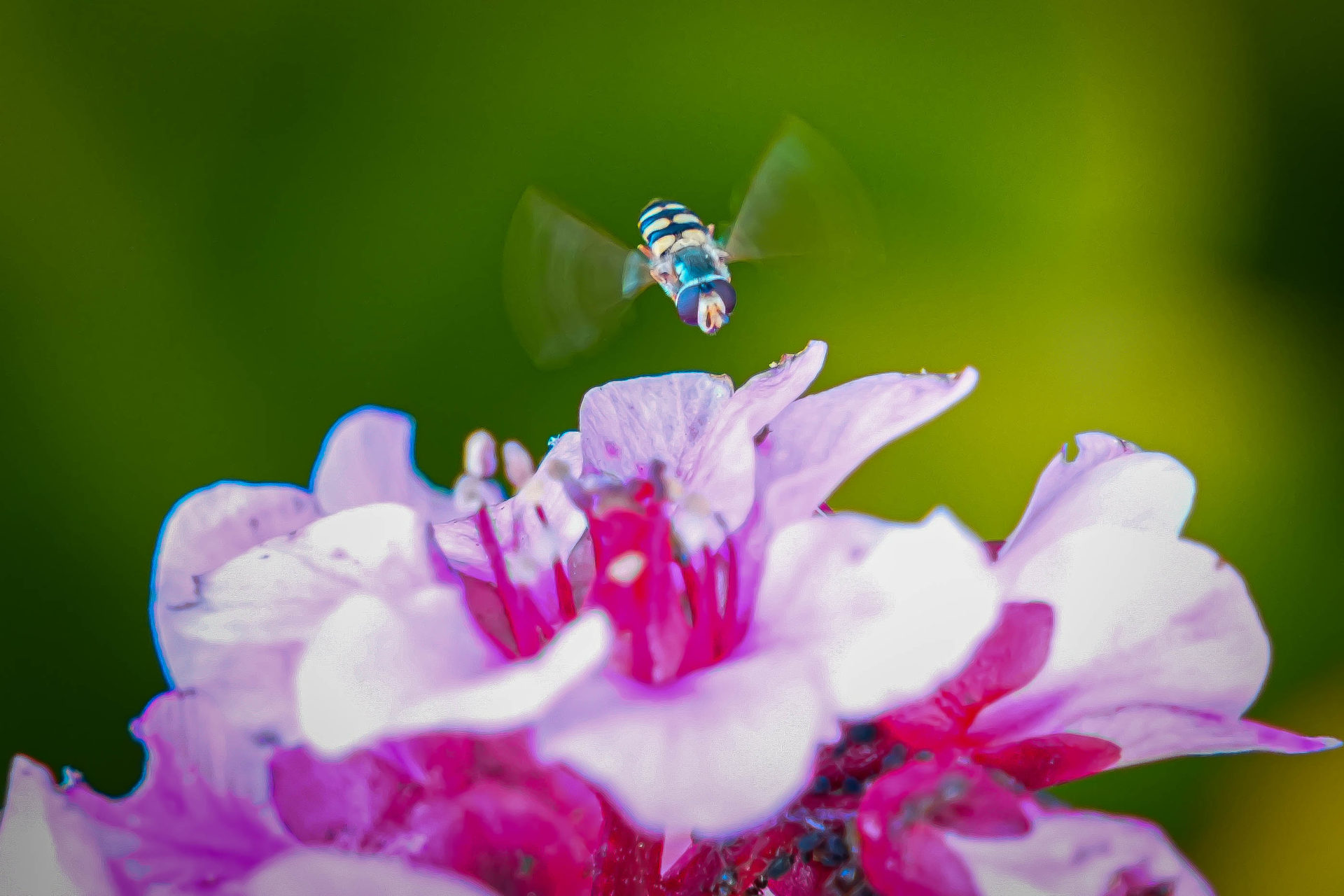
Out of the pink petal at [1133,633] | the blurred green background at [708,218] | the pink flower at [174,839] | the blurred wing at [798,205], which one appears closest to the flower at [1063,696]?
the pink petal at [1133,633]

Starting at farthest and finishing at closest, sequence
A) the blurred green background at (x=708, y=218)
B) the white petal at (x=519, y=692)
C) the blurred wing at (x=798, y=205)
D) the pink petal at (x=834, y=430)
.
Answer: the blurred green background at (x=708, y=218) → the blurred wing at (x=798, y=205) → the pink petal at (x=834, y=430) → the white petal at (x=519, y=692)

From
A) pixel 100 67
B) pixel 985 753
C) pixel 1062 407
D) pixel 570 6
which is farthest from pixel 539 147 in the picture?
pixel 985 753

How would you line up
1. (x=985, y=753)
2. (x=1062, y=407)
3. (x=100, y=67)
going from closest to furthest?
(x=985, y=753) < (x=100, y=67) < (x=1062, y=407)

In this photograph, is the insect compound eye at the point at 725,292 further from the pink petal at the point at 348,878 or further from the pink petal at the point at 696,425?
the pink petal at the point at 348,878

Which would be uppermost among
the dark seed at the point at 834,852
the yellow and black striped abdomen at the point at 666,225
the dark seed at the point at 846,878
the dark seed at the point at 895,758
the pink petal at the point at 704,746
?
the yellow and black striped abdomen at the point at 666,225

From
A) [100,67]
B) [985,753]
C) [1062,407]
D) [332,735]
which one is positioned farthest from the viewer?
[1062,407]

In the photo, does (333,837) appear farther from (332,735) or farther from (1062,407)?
(1062,407)
